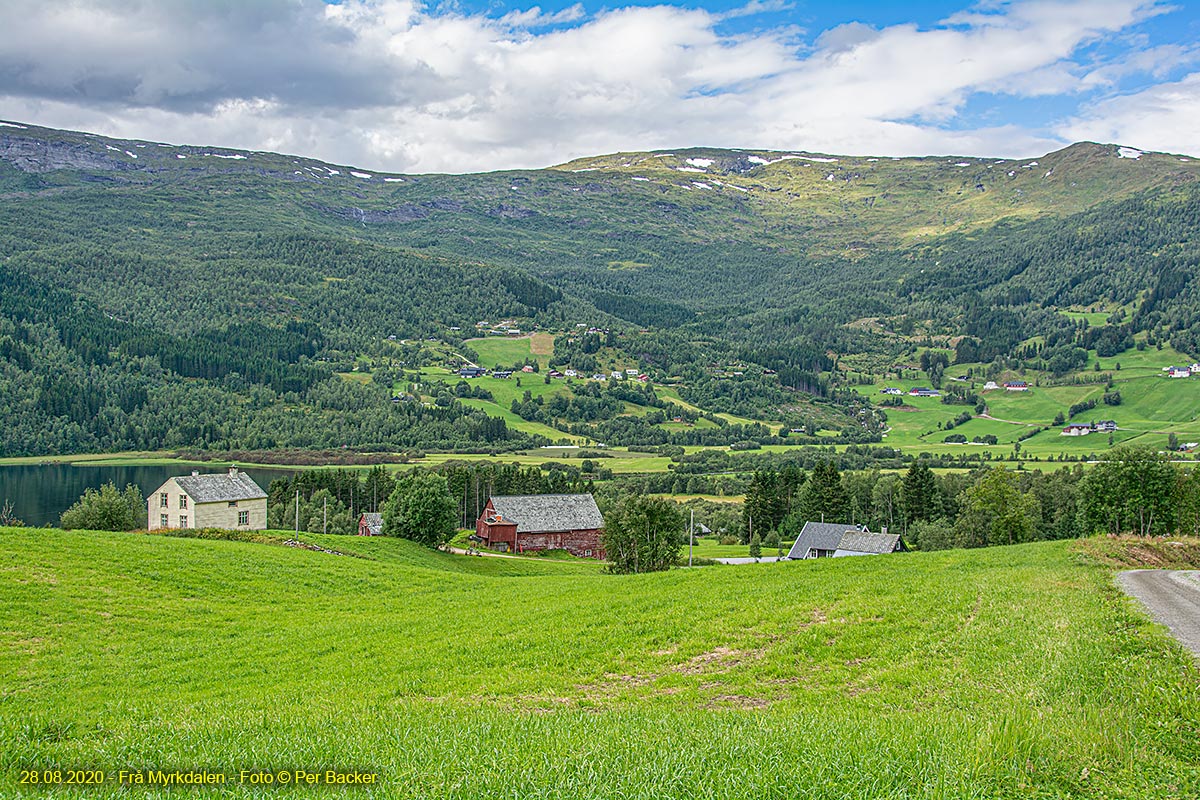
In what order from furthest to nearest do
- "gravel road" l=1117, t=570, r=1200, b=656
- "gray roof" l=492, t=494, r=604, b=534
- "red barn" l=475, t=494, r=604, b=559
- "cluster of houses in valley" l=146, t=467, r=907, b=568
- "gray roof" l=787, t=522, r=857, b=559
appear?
1. "gray roof" l=492, t=494, r=604, b=534
2. "red barn" l=475, t=494, r=604, b=559
3. "gray roof" l=787, t=522, r=857, b=559
4. "cluster of houses in valley" l=146, t=467, r=907, b=568
5. "gravel road" l=1117, t=570, r=1200, b=656

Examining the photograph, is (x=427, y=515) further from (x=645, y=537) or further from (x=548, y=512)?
(x=548, y=512)

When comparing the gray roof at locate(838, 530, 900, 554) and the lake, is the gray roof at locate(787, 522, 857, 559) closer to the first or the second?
the gray roof at locate(838, 530, 900, 554)

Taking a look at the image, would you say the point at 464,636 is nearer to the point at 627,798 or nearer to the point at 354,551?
the point at 627,798

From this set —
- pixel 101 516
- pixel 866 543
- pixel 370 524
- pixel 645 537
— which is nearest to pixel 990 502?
pixel 866 543

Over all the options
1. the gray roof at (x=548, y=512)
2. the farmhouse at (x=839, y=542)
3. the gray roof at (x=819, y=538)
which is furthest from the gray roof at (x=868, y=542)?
the gray roof at (x=548, y=512)

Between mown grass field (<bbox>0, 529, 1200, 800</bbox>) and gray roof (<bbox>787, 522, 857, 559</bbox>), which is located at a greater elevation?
mown grass field (<bbox>0, 529, 1200, 800</bbox>)

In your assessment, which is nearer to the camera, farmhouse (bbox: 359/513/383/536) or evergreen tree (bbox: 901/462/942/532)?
farmhouse (bbox: 359/513/383/536)

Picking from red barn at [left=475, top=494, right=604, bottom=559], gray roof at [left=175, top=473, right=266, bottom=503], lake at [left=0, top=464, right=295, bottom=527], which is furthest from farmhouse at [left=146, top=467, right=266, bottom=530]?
lake at [left=0, top=464, right=295, bottom=527]

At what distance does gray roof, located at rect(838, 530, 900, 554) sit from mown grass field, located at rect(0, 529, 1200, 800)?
148 ft

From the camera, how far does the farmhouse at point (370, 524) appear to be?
91.8m

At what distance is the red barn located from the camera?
96.8 m

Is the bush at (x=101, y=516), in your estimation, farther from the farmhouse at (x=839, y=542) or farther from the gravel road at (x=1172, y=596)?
the gravel road at (x=1172, y=596)

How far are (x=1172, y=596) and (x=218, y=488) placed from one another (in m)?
69.1

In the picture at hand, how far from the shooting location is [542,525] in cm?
9756
